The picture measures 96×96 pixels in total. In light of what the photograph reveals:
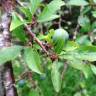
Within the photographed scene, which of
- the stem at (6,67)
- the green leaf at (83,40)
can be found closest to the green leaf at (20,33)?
the stem at (6,67)

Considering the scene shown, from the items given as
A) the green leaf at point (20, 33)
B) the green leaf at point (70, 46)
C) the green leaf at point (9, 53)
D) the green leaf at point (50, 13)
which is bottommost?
the green leaf at point (70, 46)

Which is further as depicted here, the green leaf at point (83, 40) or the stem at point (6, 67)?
the green leaf at point (83, 40)

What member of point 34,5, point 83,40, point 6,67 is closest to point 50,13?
point 34,5

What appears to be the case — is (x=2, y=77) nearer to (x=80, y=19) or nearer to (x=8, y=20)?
(x=8, y=20)

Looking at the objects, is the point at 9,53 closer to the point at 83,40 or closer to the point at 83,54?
the point at 83,54

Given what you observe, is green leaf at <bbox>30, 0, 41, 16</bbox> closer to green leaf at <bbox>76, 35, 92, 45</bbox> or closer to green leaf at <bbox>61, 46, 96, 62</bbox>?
green leaf at <bbox>61, 46, 96, 62</bbox>

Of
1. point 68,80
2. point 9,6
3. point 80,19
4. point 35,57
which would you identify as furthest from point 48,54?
point 68,80

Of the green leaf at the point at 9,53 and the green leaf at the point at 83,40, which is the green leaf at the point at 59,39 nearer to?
the green leaf at the point at 9,53

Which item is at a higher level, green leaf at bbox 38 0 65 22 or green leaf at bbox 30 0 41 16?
green leaf at bbox 30 0 41 16

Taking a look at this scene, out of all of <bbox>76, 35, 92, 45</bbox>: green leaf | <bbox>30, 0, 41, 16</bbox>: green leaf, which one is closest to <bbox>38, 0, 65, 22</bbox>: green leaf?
<bbox>30, 0, 41, 16</bbox>: green leaf
